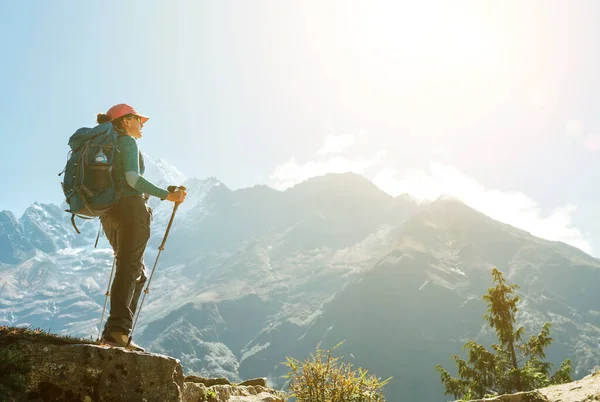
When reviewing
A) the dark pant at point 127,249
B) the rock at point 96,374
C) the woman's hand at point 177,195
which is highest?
the woman's hand at point 177,195

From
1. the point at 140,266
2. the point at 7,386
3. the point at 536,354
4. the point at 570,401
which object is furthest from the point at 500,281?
the point at 7,386

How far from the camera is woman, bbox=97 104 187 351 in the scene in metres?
5.69

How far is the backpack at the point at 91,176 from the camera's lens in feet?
18.6

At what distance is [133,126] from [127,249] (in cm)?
196

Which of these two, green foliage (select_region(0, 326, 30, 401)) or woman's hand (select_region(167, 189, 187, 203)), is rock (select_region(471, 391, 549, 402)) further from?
green foliage (select_region(0, 326, 30, 401))

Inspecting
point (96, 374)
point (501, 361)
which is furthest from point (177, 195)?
point (501, 361)

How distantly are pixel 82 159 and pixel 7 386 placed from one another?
3009 millimetres

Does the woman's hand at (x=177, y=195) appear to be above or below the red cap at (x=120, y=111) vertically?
below

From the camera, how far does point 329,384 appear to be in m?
6.91

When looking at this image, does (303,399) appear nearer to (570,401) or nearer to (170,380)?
(170,380)

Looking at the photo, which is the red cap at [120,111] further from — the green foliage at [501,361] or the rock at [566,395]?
the green foliage at [501,361]

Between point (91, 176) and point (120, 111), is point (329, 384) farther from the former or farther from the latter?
point (120, 111)

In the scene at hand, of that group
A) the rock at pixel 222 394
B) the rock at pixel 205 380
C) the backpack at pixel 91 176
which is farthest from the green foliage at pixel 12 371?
the rock at pixel 205 380

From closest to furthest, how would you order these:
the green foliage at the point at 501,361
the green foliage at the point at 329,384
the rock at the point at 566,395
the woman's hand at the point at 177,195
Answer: the woman's hand at the point at 177,195 < the green foliage at the point at 329,384 < the rock at the point at 566,395 < the green foliage at the point at 501,361
